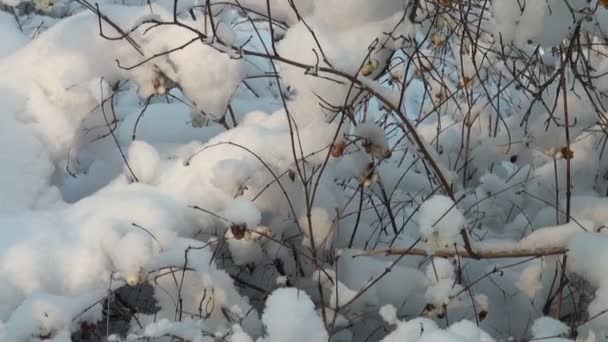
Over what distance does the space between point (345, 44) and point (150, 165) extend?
0.73 meters

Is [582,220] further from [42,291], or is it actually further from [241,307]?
[42,291]

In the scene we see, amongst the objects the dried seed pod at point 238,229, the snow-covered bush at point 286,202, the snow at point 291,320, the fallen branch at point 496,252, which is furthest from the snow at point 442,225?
the dried seed pod at point 238,229

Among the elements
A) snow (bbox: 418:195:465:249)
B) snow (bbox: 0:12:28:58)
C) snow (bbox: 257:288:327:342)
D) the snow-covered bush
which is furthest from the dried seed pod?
snow (bbox: 0:12:28:58)

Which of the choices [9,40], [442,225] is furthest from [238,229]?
[9,40]

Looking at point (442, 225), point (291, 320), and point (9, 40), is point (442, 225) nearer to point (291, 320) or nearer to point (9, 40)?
point (291, 320)

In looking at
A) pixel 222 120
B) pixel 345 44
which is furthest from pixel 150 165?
pixel 345 44

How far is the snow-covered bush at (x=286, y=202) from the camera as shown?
1650mm

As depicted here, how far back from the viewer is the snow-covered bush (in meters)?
1.65

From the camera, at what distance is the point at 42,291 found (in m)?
1.70

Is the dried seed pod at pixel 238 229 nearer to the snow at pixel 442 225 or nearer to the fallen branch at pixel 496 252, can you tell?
the fallen branch at pixel 496 252

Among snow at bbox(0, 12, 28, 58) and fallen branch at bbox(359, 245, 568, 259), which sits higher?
fallen branch at bbox(359, 245, 568, 259)

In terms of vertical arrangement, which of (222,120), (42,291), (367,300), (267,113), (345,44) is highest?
(345,44)

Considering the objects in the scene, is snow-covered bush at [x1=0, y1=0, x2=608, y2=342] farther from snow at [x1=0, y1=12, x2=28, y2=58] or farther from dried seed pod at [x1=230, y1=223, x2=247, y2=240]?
snow at [x1=0, y1=12, x2=28, y2=58]

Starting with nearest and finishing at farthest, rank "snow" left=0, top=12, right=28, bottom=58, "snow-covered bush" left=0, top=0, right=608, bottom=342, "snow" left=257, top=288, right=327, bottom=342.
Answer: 1. "snow" left=257, top=288, right=327, bottom=342
2. "snow-covered bush" left=0, top=0, right=608, bottom=342
3. "snow" left=0, top=12, right=28, bottom=58
